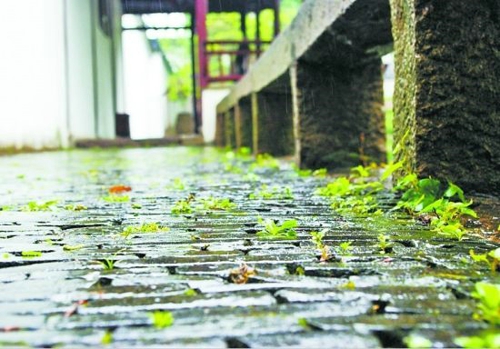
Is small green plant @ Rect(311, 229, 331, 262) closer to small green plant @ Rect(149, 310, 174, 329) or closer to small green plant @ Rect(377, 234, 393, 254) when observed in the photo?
small green plant @ Rect(377, 234, 393, 254)

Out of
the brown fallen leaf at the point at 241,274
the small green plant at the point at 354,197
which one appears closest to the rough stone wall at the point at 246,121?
the small green plant at the point at 354,197

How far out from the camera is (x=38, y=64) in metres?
12.2

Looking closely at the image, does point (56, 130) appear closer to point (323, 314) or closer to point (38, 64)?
point (38, 64)

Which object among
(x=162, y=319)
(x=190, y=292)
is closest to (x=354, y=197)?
(x=190, y=292)

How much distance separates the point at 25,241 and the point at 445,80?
2214mm

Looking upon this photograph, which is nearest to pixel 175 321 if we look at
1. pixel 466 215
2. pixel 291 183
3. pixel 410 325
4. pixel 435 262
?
pixel 410 325

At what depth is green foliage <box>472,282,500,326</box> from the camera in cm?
136

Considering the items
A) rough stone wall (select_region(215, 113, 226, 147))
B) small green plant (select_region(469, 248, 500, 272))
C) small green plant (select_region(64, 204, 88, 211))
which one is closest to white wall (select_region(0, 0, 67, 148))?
rough stone wall (select_region(215, 113, 226, 147))

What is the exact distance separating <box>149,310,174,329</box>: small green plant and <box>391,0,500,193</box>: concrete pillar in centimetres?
205

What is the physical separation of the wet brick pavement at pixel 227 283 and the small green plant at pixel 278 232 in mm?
63

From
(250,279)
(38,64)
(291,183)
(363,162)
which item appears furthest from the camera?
(38,64)

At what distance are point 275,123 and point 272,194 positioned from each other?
164 inches

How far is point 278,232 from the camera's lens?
2.51 meters

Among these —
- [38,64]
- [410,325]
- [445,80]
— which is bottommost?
[410,325]
